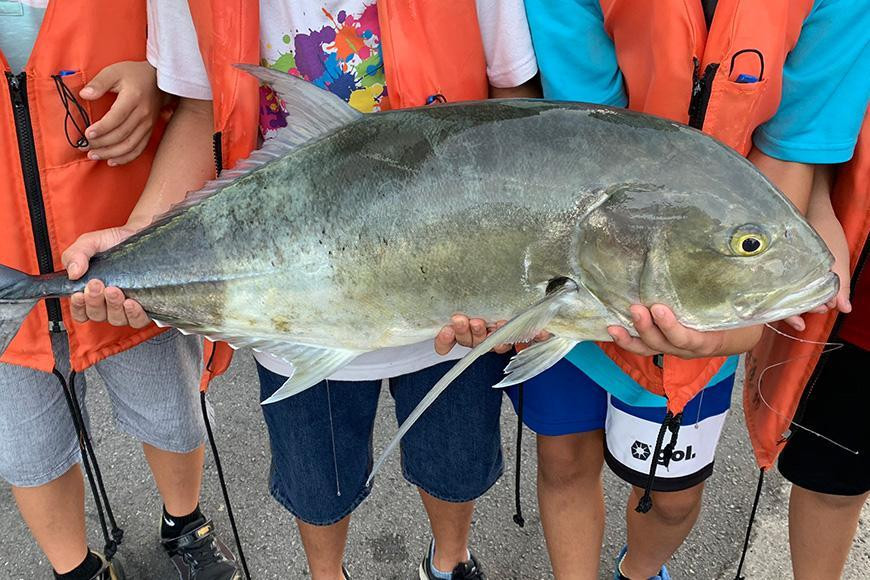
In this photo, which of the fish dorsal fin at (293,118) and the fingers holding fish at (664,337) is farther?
the fish dorsal fin at (293,118)

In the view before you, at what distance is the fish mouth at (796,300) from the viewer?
4.16 ft

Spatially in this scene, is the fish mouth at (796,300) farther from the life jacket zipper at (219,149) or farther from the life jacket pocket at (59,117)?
the life jacket pocket at (59,117)

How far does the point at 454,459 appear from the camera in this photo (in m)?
2.04

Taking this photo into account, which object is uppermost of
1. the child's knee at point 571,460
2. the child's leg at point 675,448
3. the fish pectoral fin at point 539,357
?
the fish pectoral fin at point 539,357

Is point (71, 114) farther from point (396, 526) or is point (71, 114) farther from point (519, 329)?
point (396, 526)

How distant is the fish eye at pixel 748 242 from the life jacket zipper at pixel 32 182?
5.33ft

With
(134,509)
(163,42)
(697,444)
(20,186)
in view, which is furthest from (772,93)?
(134,509)

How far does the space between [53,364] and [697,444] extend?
1.76m

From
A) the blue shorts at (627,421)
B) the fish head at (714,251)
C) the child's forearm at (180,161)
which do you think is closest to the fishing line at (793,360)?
the blue shorts at (627,421)

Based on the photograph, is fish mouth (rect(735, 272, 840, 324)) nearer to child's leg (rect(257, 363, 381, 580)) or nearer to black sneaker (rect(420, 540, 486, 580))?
child's leg (rect(257, 363, 381, 580))

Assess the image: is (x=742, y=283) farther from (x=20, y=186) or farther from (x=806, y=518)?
(x=20, y=186)

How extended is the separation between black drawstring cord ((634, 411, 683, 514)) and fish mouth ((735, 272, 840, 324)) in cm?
51

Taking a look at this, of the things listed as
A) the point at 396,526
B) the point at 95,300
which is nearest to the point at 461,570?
the point at 396,526

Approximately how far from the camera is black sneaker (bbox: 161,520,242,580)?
245 centimetres
